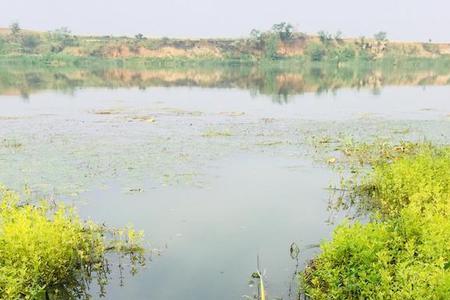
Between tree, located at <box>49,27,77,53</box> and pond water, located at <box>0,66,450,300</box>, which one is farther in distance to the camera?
tree, located at <box>49,27,77,53</box>

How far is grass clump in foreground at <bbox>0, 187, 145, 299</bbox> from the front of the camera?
767 centimetres

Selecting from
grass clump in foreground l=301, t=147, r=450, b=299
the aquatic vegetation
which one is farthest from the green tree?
grass clump in foreground l=301, t=147, r=450, b=299

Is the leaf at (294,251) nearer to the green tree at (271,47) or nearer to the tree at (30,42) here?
the green tree at (271,47)

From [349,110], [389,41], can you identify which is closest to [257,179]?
[349,110]

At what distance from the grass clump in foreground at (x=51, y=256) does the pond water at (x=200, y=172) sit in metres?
0.65

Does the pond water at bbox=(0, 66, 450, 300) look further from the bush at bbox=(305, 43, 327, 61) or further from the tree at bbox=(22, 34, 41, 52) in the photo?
the tree at bbox=(22, 34, 41, 52)

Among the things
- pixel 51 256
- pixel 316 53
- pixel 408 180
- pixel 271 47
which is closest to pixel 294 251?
pixel 408 180

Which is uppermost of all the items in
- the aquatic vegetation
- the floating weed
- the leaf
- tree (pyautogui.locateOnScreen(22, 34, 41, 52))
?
tree (pyautogui.locateOnScreen(22, 34, 41, 52))

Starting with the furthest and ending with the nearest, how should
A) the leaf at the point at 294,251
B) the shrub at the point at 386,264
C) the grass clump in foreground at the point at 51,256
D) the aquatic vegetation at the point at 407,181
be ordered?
the aquatic vegetation at the point at 407,181
the leaf at the point at 294,251
the grass clump in foreground at the point at 51,256
the shrub at the point at 386,264

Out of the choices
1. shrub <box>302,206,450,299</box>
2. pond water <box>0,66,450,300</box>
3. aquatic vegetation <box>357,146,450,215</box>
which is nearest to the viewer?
shrub <box>302,206,450,299</box>

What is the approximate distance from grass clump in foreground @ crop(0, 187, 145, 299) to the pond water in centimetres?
65

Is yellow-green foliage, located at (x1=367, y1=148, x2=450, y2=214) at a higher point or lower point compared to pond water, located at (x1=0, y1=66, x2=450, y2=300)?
higher

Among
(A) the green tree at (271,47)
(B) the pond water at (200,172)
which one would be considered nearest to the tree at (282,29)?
(A) the green tree at (271,47)

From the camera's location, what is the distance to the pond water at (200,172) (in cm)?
973
